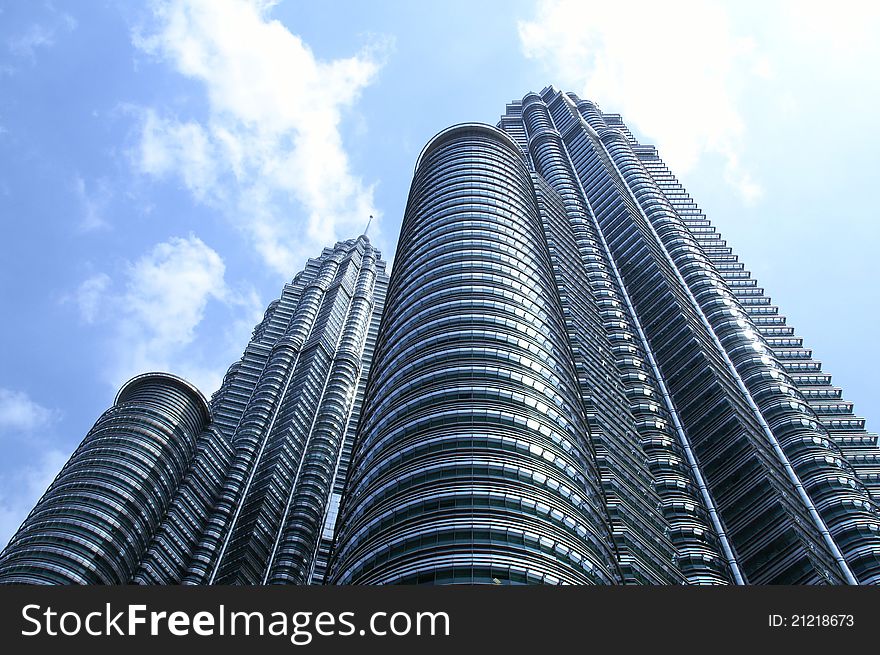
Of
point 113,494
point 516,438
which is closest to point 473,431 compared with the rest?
point 516,438

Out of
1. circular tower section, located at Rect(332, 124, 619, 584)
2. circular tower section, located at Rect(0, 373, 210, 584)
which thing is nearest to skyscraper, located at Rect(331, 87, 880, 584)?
circular tower section, located at Rect(332, 124, 619, 584)

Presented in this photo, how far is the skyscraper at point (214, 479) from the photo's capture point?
92438mm

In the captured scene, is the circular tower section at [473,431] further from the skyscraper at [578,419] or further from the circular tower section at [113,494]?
the circular tower section at [113,494]

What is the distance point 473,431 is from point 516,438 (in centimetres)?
318

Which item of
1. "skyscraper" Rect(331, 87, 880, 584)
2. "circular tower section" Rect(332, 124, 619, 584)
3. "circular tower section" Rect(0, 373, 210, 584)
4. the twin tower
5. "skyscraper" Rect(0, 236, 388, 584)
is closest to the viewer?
"circular tower section" Rect(332, 124, 619, 584)

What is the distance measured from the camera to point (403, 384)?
210 ft

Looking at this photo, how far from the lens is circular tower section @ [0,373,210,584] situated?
87938 mm

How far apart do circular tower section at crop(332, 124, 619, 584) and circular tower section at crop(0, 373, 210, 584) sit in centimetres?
4397

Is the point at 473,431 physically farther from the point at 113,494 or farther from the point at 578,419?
the point at 113,494

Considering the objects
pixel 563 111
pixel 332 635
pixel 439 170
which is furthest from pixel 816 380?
pixel 563 111

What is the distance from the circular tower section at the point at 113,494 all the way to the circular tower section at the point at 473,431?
4397 cm

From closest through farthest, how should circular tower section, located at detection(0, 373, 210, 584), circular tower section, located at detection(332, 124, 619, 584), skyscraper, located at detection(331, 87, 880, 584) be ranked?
circular tower section, located at detection(332, 124, 619, 584) → skyscraper, located at detection(331, 87, 880, 584) → circular tower section, located at detection(0, 373, 210, 584)

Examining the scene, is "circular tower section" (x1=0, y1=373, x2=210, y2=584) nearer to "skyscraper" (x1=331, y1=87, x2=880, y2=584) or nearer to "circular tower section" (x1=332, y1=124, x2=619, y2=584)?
"circular tower section" (x1=332, y1=124, x2=619, y2=584)

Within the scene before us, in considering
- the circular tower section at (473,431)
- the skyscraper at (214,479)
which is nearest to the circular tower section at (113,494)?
the skyscraper at (214,479)
